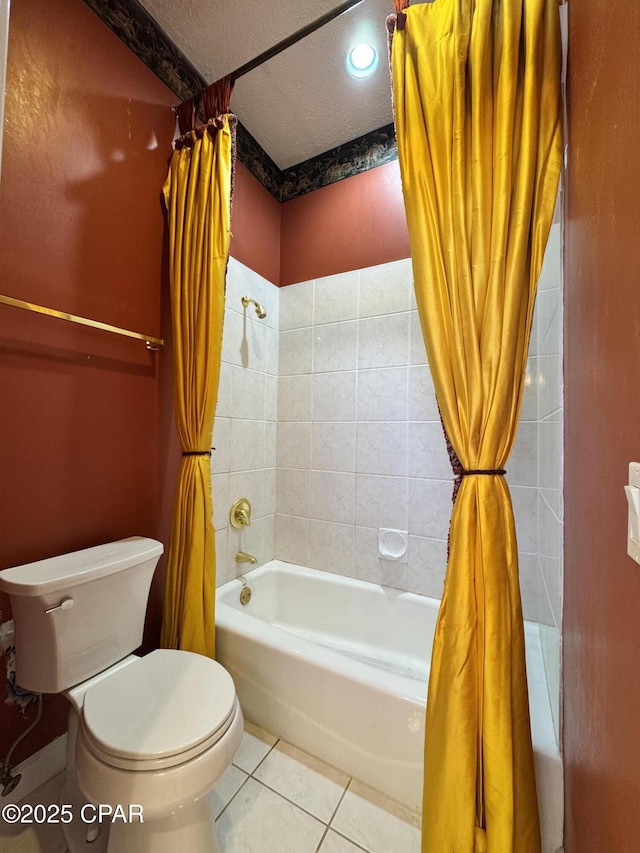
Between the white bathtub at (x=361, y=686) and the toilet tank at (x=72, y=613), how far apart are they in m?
0.43

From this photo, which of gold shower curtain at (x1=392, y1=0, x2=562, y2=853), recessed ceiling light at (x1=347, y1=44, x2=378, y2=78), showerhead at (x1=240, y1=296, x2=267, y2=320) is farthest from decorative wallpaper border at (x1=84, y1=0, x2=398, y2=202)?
gold shower curtain at (x1=392, y1=0, x2=562, y2=853)

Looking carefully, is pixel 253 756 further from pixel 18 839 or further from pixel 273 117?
pixel 273 117

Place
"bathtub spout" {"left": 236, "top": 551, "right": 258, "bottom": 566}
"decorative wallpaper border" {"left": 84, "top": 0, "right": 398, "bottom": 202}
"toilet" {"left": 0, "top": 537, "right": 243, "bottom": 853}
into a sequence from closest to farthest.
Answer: "toilet" {"left": 0, "top": 537, "right": 243, "bottom": 853}, "decorative wallpaper border" {"left": 84, "top": 0, "right": 398, "bottom": 202}, "bathtub spout" {"left": 236, "top": 551, "right": 258, "bottom": 566}

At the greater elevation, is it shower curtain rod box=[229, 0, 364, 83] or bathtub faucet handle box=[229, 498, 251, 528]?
shower curtain rod box=[229, 0, 364, 83]

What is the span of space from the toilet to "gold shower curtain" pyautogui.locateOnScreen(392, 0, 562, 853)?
1.86 ft

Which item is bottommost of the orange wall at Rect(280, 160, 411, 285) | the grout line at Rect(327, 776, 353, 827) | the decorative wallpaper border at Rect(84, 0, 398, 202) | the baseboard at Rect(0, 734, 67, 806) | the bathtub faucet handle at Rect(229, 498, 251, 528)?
the grout line at Rect(327, 776, 353, 827)

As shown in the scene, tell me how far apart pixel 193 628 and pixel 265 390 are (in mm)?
1235

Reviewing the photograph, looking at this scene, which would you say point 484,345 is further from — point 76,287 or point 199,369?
point 76,287

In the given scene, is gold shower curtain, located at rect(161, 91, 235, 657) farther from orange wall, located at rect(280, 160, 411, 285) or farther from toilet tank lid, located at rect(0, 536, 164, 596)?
orange wall, located at rect(280, 160, 411, 285)

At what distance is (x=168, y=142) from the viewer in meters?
1.47

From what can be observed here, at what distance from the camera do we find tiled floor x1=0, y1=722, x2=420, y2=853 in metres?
0.95

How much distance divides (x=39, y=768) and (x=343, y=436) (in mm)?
1661

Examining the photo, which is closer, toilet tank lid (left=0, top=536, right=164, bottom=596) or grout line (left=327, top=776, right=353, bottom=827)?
toilet tank lid (left=0, top=536, right=164, bottom=596)

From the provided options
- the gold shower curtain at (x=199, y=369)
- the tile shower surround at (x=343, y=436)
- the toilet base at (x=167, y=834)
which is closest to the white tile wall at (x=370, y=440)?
the tile shower surround at (x=343, y=436)
